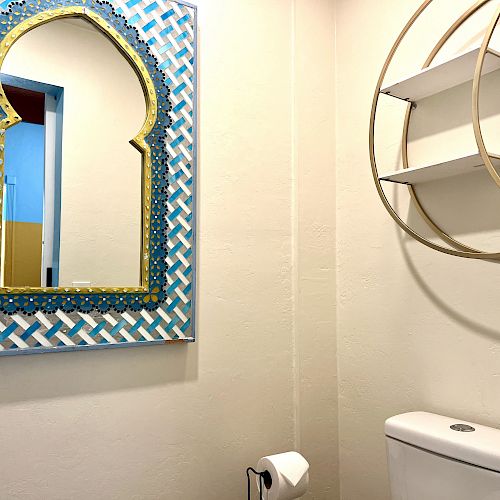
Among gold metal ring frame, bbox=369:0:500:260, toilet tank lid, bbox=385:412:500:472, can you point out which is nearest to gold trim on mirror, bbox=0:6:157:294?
gold metal ring frame, bbox=369:0:500:260

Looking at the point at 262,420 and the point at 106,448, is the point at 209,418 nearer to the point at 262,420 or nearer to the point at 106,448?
the point at 262,420

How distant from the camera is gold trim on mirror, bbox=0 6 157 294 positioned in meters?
1.13

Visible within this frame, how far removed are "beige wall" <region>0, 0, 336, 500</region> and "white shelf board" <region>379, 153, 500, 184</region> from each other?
1.08 feet

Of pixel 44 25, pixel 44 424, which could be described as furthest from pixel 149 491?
pixel 44 25

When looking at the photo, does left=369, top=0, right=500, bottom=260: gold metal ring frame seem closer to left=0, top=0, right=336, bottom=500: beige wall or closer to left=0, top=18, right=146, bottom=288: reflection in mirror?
left=0, top=0, right=336, bottom=500: beige wall

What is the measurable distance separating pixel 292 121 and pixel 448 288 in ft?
2.17

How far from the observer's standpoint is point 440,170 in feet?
3.90

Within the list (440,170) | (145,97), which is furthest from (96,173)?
(440,170)

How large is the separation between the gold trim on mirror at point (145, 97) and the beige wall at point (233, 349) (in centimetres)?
15

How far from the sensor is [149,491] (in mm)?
1262

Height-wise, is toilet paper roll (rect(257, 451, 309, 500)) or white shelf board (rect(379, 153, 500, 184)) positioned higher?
white shelf board (rect(379, 153, 500, 184))

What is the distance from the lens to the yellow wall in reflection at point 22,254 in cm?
112

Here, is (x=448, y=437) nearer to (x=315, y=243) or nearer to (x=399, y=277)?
(x=399, y=277)

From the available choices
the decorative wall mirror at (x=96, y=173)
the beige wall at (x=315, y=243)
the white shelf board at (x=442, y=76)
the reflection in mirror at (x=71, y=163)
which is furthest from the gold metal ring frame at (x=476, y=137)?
A: the reflection in mirror at (x=71, y=163)
